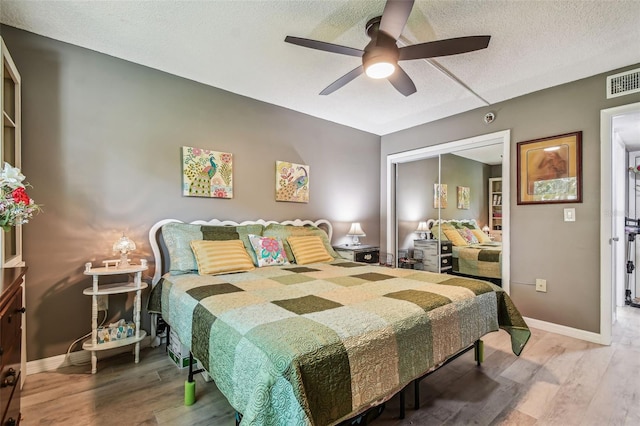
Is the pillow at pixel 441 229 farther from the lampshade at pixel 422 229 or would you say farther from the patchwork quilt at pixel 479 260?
the patchwork quilt at pixel 479 260

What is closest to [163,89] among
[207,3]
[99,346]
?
[207,3]

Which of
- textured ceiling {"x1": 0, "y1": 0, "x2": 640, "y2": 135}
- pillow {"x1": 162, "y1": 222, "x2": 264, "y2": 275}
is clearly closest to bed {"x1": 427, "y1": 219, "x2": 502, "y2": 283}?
textured ceiling {"x1": 0, "y1": 0, "x2": 640, "y2": 135}

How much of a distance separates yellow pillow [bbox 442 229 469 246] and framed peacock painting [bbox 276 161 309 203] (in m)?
2.06

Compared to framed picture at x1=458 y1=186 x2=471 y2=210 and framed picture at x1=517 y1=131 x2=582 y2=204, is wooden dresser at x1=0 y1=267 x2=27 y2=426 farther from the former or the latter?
framed picture at x1=458 y1=186 x2=471 y2=210

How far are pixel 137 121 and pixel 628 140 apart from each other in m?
5.93

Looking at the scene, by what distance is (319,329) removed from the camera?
4.04 ft

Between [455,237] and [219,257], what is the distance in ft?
10.5

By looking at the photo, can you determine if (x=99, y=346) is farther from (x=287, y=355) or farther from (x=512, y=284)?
(x=512, y=284)

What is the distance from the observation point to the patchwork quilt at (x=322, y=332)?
1038mm

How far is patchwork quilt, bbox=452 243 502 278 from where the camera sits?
3561 millimetres

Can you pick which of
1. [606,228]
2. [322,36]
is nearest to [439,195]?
[606,228]

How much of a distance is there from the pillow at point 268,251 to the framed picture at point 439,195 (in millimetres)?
2503

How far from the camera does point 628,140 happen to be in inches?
154

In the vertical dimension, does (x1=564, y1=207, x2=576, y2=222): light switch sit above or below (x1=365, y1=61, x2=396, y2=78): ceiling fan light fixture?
below
